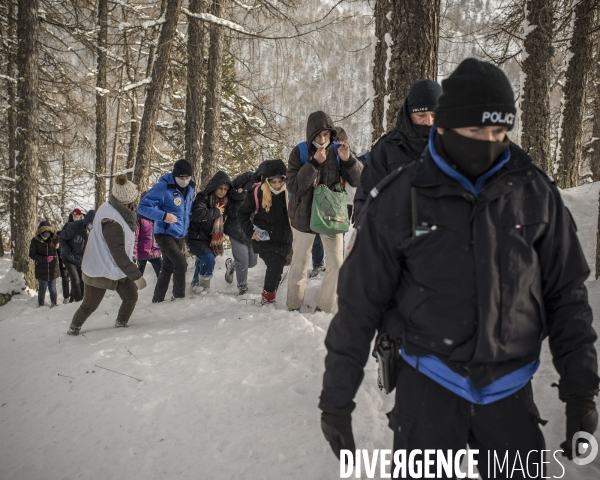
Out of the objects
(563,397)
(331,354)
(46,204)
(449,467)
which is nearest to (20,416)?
(331,354)

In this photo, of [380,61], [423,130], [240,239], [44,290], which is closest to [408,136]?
[423,130]

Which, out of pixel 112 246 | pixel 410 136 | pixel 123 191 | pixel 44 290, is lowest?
pixel 44 290

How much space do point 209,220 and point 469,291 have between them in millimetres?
5751

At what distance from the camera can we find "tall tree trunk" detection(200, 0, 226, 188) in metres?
10.5

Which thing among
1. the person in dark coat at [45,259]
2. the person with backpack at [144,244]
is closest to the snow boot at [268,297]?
the person with backpack at [144,244]

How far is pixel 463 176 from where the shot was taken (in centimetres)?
168

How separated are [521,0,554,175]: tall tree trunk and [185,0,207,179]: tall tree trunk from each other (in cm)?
725

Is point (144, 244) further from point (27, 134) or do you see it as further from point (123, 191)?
point (27, 134)

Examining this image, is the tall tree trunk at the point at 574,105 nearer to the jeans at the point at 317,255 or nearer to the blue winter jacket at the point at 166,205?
the jeans at the point at 317,255

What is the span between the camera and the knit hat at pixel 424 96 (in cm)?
313

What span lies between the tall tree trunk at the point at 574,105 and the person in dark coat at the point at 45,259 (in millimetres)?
12442

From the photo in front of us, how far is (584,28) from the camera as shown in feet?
30.9

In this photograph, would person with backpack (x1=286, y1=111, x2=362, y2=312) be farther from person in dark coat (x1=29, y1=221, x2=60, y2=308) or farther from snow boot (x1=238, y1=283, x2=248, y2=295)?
person in dark coat (x1=29, y1=221, x2=60, y2=308)

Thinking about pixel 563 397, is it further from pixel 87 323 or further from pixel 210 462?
pixel 87 323
